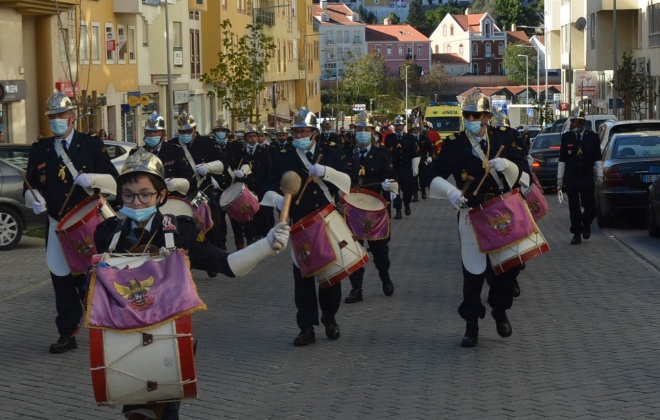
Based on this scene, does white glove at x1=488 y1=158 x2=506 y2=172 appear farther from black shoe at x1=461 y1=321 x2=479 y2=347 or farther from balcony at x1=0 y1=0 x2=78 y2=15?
balcony at x1=0 y1=0 x2=78 y2=15

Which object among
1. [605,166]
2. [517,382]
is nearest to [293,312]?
[517,382]

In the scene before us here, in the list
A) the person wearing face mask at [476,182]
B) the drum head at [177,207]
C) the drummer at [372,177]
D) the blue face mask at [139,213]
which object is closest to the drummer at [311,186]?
the person wearing face mask at [476,182]

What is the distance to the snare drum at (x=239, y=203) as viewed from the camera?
58.0ft

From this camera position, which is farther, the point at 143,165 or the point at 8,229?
the point at 8,229

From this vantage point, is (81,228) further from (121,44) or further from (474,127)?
(121,44)

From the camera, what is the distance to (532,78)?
155 meters

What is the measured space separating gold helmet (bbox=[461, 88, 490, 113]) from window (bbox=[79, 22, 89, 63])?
35796 mm

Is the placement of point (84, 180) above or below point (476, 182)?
above

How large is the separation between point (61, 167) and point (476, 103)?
11.0ft

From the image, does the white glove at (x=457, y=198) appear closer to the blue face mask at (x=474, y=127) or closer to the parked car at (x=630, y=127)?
the blue face mask at (x=474, y=127)

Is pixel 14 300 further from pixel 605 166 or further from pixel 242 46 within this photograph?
pixel 242 46

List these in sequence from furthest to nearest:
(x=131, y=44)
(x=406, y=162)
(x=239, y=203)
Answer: (x=131, y=44) < (x=406, y=162) < (x=239, y=203)

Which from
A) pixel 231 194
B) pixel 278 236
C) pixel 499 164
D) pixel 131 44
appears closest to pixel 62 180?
pixel 499 164

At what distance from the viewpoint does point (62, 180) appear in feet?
34.0
